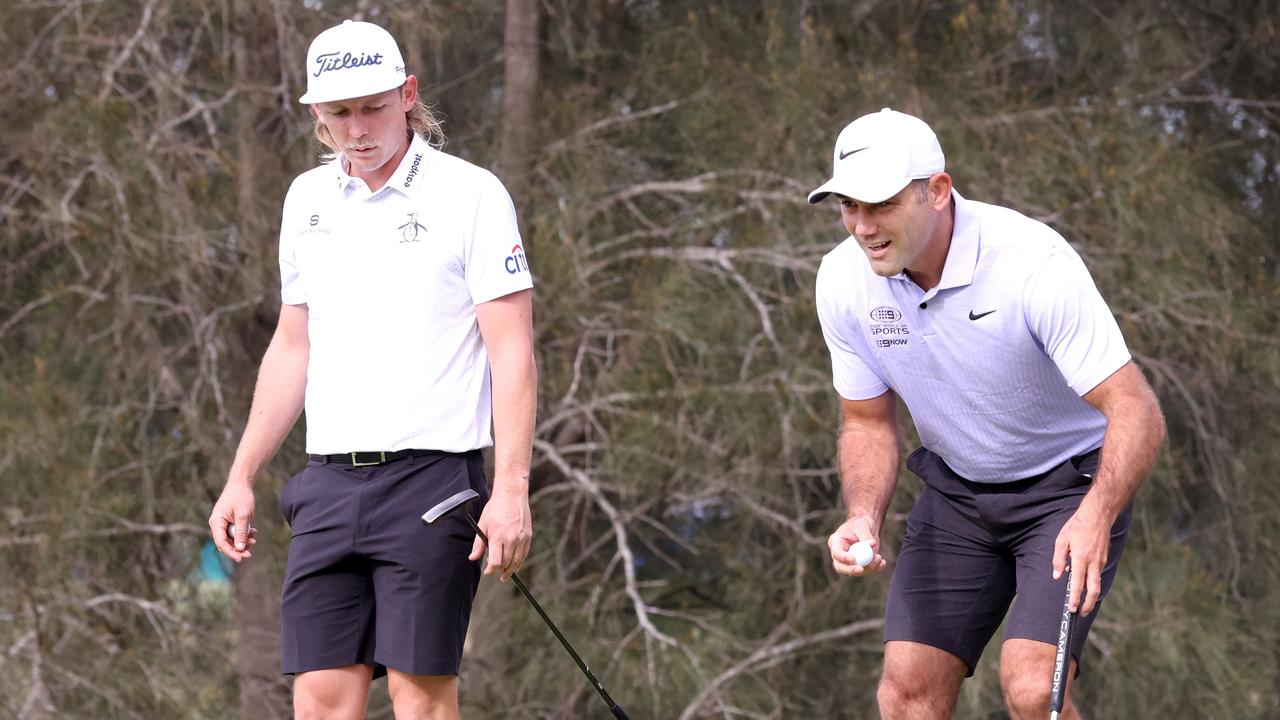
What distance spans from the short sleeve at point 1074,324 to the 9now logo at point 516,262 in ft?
3.21

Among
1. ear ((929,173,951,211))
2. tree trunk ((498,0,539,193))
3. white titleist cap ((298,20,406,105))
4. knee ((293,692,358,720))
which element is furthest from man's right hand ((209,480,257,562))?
tree trunk ((498,0,539,193))

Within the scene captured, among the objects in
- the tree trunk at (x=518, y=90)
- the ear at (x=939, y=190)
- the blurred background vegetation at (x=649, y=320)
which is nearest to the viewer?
the ear at (x=939, y=190)

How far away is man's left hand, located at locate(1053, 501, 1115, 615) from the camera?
315cm

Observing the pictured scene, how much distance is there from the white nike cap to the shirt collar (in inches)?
30.3

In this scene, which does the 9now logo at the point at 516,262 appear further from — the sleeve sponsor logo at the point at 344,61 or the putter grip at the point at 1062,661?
the putter grip at the point at 1062,661

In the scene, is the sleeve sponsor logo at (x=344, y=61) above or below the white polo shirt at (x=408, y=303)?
above

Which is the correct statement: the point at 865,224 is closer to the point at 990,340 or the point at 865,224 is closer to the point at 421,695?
the point at 990,340

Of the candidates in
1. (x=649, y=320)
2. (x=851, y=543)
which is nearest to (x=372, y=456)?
(x=851, y=543)

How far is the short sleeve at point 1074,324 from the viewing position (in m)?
3.26

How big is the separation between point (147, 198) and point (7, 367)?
145 centimetres

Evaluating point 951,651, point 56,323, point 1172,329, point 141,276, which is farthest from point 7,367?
point 951,651

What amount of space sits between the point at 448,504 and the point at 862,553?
0.81m

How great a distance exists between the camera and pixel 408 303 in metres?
3.26

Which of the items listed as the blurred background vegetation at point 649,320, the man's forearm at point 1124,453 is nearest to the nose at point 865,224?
the man's forearm at point 1124,453
